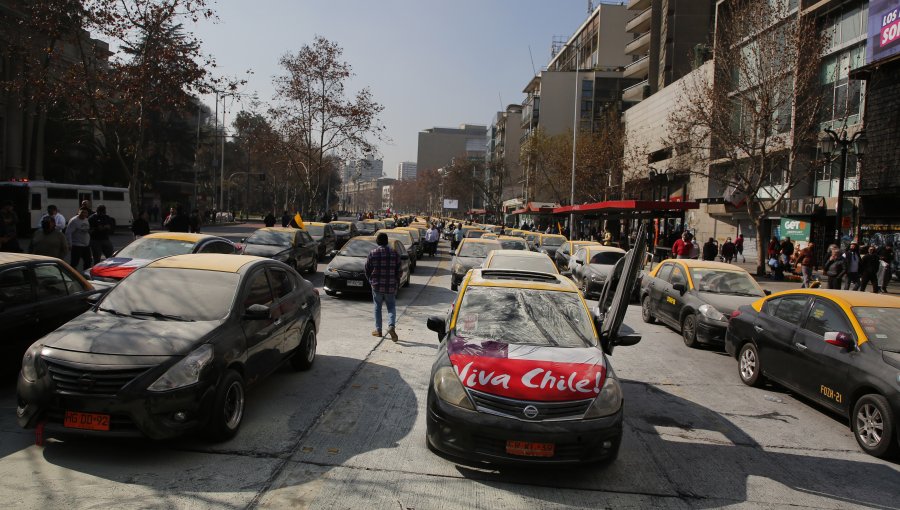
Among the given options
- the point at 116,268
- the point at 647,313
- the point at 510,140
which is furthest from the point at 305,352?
the point at 510,140

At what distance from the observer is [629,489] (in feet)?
15.4

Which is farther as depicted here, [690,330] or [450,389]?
[690,330]

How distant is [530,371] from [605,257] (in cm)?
1349

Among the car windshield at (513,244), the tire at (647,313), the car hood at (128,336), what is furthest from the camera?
the car windshield at (513,244)

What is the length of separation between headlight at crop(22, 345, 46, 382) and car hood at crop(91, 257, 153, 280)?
21.3 ft

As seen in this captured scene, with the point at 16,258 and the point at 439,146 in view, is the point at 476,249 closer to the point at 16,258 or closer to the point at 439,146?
the point at 16,258

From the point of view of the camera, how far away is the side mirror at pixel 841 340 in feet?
20.2

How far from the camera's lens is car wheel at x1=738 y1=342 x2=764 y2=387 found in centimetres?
798

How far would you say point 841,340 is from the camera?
616 centimetres

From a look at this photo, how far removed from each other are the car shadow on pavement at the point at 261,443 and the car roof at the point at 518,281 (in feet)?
5.02

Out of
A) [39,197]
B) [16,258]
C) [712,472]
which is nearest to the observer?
[712,472]

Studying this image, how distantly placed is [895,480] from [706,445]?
1.49 m

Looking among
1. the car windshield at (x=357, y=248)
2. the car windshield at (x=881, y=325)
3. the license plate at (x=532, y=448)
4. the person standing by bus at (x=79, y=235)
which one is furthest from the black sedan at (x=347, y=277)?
the license plate at (x=532, y=448)

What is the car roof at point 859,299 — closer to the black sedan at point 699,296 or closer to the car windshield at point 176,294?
the black sedan at point 699,296
